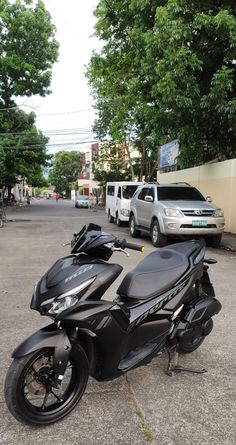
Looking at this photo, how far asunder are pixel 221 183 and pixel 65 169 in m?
92.4

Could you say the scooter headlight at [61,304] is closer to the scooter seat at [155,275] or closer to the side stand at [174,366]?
the scooter seat at [155,275]

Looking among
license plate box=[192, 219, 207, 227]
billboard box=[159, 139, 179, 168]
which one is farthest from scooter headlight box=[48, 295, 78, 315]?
billboard box=[159, 139, 179, 168]

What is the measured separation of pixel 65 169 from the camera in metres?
105

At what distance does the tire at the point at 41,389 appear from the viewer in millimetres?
2781

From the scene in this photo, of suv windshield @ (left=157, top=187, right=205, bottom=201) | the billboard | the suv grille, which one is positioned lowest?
the suv grille

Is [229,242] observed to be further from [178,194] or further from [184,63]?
[184,63]

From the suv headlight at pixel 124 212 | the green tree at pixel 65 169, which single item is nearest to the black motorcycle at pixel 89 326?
the suv headlight at pixel 124 212

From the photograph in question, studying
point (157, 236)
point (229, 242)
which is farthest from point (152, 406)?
point (229, 242)

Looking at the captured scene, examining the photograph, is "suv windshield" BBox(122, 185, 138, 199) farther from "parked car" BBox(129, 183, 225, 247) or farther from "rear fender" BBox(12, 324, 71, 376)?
"rear fender" BBox(12, 324, 71, 376)

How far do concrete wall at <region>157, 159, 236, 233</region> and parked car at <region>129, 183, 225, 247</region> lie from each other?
2.38m

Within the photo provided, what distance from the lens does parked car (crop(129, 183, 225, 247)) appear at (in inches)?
420

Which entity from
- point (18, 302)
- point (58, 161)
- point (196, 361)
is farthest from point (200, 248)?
point (58, 161)

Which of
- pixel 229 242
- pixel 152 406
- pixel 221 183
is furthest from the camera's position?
pixel 221 183

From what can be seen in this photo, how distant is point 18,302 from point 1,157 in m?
23.2
